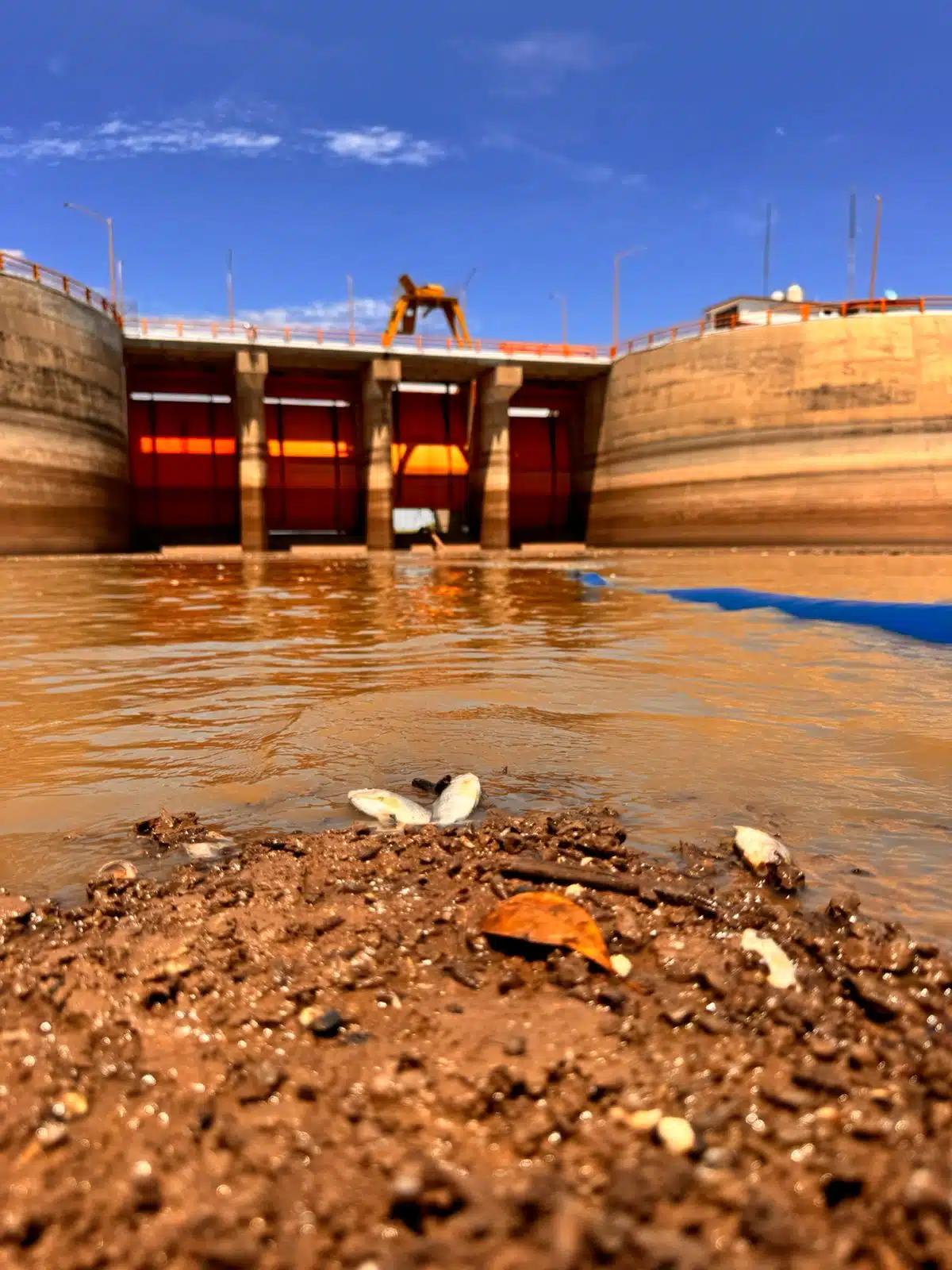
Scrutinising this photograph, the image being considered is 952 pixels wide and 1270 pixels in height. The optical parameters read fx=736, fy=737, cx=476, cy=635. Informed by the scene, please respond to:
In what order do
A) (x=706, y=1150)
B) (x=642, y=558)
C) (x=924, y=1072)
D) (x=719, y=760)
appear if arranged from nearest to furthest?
(x=706, y=1150)
(x=924, y=1072)
(x=719, y=760)
(x=642, y=558)

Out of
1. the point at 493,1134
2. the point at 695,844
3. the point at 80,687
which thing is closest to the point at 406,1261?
the point at 493,1134

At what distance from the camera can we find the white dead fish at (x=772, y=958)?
1666mm

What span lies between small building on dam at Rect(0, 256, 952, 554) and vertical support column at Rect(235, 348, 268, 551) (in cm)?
8

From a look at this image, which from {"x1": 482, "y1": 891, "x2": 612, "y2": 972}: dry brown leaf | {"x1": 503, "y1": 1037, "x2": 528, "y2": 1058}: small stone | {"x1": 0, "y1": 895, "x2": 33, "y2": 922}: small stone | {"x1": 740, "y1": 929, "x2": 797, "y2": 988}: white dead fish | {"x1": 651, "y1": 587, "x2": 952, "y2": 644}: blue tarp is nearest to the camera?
{"x1": 503, "y1": 1037, "x2": 528, "y2": 1058}: small stone

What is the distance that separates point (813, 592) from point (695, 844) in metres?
10.1

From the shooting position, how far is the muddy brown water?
264 cm

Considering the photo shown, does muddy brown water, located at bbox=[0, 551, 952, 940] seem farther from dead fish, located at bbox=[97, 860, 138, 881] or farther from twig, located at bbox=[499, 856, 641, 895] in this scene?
twig, located at bbox=[499, 856, 641, 895]

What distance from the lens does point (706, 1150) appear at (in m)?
1.20

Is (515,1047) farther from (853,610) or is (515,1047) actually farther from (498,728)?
(853,610)

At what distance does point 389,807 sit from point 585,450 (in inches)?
1259

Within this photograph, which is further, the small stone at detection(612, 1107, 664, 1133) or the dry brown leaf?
the dry brown leaf

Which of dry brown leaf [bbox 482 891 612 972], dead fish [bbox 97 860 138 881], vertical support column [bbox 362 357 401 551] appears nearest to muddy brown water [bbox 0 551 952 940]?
dead fish [bbox 97 860 138 881]

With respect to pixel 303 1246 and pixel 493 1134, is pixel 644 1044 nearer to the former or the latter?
pixel 493 1134

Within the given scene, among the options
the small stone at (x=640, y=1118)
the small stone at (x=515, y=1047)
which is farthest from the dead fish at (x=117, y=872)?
the small stone at (x=640, y=1118)
